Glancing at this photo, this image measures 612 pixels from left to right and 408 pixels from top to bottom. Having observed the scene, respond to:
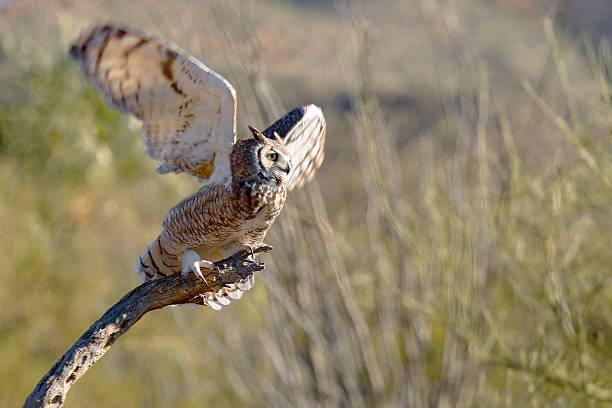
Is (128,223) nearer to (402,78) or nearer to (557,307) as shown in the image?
(557,307)

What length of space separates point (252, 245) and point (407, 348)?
6.18 ft

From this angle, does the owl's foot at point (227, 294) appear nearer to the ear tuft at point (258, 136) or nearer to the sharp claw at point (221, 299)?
the sharp claw at point (221, 299)

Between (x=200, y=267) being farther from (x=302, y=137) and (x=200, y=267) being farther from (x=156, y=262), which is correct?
(x=302, y=137)

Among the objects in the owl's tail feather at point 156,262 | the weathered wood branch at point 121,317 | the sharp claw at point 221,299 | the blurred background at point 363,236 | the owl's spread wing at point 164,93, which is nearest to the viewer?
the weathered wood branch at point 121,317

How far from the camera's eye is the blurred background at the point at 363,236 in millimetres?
3043

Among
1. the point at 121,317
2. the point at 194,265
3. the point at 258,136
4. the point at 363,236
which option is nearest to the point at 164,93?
the point at 258,136

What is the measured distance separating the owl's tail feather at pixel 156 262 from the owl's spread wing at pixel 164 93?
13.3 inches

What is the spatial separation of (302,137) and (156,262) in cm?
82

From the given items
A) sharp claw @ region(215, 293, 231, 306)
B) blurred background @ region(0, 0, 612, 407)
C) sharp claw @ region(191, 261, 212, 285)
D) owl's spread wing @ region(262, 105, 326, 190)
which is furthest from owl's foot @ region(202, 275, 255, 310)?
blurred background @ region(0, 0, 612, 407)

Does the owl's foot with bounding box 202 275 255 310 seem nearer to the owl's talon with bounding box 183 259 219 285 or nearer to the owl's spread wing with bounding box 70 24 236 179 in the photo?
the owl's talon with bounding box 183 259 219 285

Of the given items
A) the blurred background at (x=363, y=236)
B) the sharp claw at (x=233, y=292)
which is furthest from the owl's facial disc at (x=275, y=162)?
the blurred background at (x=363, y=236)

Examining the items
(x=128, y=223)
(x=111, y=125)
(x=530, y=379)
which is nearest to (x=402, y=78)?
(x=128, y=223)

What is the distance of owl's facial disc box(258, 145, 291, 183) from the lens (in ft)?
7.43

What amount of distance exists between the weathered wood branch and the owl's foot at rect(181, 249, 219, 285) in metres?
0.02
